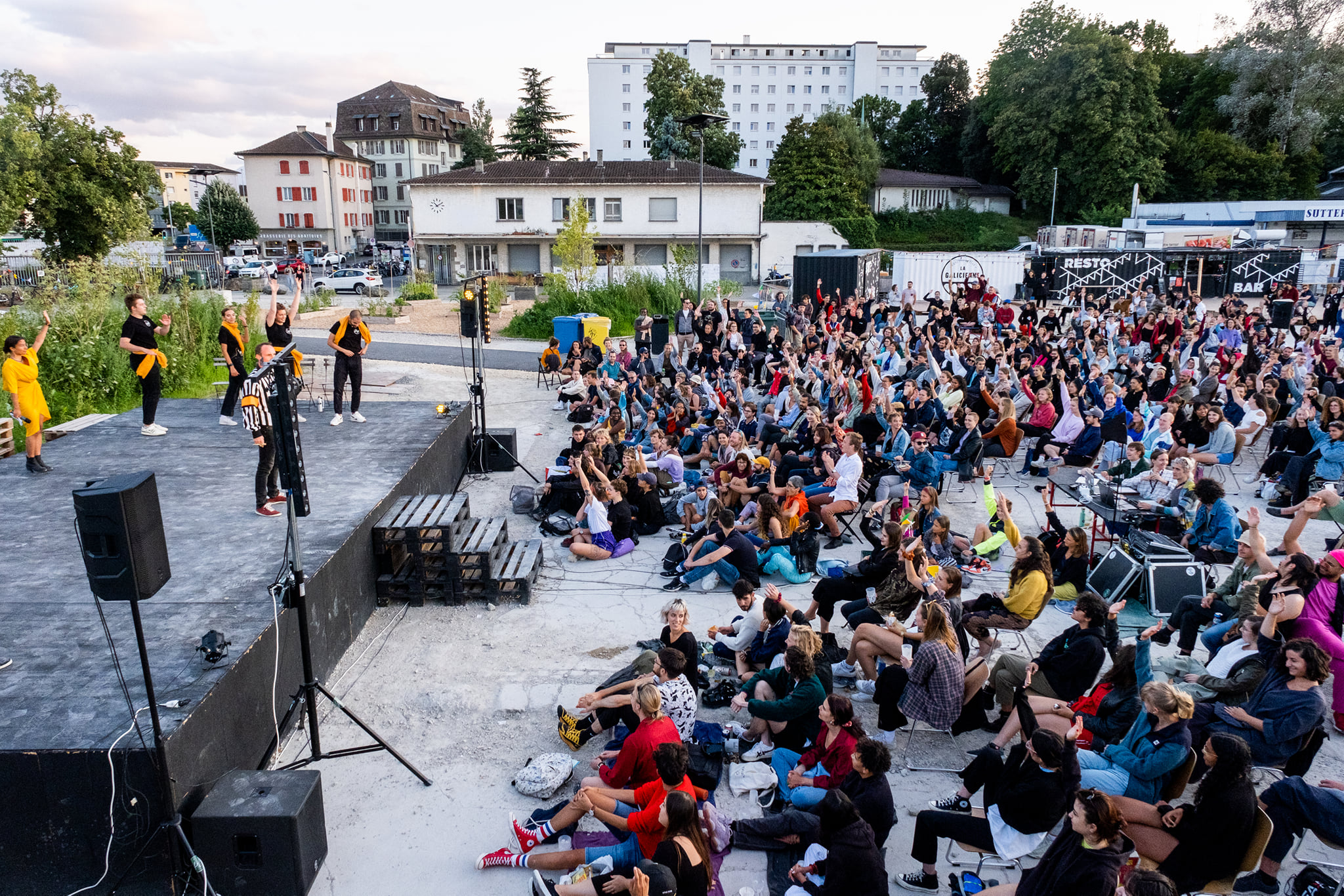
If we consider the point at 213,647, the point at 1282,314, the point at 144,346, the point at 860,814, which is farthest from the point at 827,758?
the point at 1282,314

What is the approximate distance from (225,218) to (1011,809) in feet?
218

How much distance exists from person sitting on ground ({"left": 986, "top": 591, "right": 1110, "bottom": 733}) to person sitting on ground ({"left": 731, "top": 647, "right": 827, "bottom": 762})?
134 cm

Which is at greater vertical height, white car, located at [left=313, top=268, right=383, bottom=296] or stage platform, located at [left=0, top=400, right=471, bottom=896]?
white car, located at [left=313, top=268, right=383, bottom=296]

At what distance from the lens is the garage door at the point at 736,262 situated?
4447 centimetres

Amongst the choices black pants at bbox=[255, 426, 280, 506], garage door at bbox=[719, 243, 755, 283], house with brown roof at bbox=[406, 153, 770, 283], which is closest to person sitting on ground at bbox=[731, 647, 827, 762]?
black pants at bbox=[255, 426, 280, 506]

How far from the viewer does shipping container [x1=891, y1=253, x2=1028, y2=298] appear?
31.1 m

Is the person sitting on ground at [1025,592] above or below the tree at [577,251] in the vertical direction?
below

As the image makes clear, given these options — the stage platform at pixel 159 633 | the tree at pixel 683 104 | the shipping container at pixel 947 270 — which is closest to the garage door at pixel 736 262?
the shipping container at pixel 947 270

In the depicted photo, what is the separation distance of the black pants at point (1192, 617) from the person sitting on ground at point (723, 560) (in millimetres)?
3391

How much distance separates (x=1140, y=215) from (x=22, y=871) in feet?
167

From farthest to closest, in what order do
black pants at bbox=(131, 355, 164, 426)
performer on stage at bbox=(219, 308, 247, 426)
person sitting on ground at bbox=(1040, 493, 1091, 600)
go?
1. black pants at bbox=(131, 355, 164, 426)
2. performer on stage at bbox=(219, 308, 247, 426)
3. person sitting on ground at bbox=(1040, 493, 1091, 600)

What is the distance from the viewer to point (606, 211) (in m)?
43.6

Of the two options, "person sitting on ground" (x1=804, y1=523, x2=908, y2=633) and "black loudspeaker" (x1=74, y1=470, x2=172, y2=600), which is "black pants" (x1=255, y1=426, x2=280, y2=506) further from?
"person sitting on ground" (x1=804, y1=523, x2=908, y2=633)

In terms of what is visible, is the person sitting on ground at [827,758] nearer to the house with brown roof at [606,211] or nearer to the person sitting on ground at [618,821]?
the person sitting on ground at [618,821]
